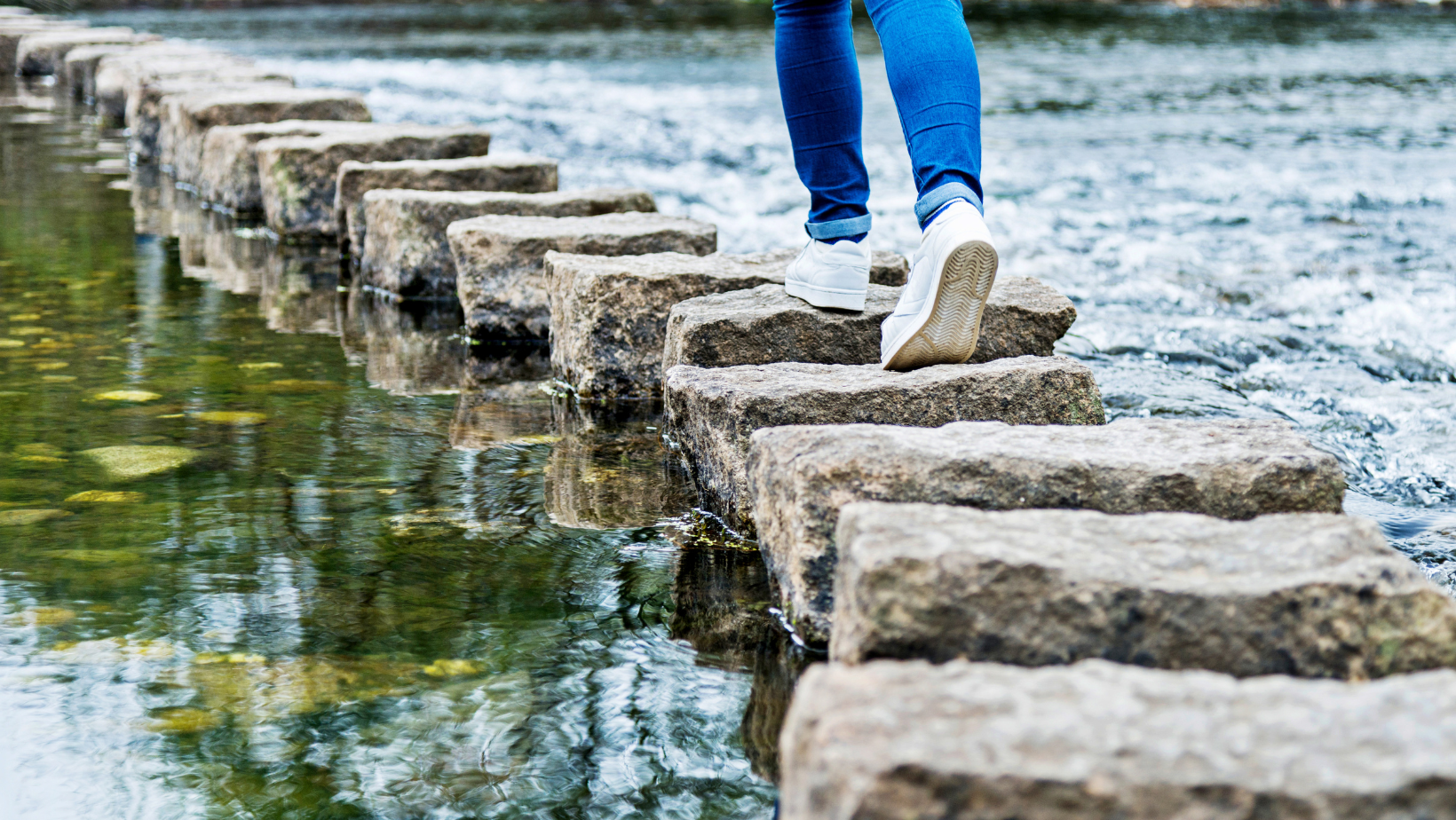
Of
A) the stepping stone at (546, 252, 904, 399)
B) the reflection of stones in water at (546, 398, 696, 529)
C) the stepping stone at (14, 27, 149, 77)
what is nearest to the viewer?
the reflection of stones in water at (546, 398, 696, 529)

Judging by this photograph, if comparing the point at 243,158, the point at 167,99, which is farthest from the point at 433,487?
the point at 167,99

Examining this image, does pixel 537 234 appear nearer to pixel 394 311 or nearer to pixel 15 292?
pixel 394 311

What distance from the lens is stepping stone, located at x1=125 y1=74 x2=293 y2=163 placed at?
5516 millimetres

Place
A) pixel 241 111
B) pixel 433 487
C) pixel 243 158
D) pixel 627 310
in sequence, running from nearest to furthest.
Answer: pixel 433 487
pixel 627 310
pixel 243 158
pixel 241 111

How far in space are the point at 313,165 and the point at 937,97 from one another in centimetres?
271

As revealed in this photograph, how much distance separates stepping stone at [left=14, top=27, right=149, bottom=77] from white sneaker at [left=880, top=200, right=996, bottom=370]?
29.3ft

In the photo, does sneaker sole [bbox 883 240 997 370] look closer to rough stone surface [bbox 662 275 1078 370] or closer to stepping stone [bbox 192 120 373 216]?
rough stone surface [bbox 662 275 1078 370]

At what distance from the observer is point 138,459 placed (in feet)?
6.79

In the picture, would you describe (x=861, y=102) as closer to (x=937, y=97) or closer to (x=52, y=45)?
(x=937, y=97)

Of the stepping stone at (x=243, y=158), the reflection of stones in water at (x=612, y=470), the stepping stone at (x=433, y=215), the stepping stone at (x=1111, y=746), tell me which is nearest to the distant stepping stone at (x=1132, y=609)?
the stepping stone at (x=1111, y=746)

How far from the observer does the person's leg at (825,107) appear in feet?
7.25

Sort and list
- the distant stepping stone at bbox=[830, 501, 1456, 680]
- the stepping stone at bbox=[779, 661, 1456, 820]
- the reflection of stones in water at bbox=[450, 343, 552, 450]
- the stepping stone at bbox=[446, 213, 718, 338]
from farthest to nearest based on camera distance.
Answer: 1. the stepping stone at bbox=[446, 213, 718, 338]
2. the reflection of stones in water at bbox=[450, 343, 552, 450]
3. the distant stepping stone at bbox=[830, 501, 1456, 680]
4. the stepping stone at bbox=[779, 661, 1456, 820]

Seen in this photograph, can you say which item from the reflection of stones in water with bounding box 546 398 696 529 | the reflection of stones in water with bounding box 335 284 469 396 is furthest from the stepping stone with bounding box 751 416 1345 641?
the reflection of stones in water with bounding box 335 284 469 396

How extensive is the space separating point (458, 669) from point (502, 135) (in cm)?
666
